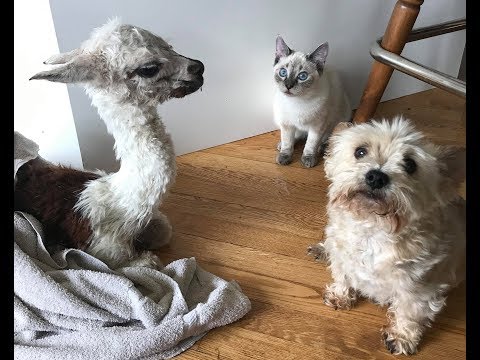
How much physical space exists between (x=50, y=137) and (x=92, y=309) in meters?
0.60

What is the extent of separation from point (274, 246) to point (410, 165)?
20.8 inches

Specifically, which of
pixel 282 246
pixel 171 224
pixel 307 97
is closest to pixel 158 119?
pixel 171 224

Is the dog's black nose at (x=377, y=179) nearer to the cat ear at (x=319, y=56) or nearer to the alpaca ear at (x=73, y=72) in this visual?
the alpaca ear at (x=73, y=72)

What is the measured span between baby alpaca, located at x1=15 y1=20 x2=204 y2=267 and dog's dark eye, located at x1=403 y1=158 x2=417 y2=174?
0.48 metres

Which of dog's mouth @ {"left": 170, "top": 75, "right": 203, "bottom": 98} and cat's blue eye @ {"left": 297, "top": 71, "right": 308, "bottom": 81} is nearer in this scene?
dog's mouth @ {"left": 170, "top": 75, "right": 203, "bottom": 98}

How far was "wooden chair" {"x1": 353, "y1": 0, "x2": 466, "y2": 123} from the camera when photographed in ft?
3.52

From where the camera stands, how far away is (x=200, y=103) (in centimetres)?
161

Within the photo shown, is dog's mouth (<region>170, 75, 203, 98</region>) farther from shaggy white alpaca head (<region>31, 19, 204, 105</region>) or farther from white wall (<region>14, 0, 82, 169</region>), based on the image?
white wall (<region>14, 0, 82, 169</region>)

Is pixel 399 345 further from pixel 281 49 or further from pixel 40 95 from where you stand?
pixel 40 95

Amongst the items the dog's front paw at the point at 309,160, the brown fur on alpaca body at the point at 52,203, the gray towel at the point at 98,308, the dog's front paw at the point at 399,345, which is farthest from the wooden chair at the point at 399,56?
the brown fur on alpaca body at the point at 52,203

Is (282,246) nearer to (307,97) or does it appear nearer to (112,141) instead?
(307,97)

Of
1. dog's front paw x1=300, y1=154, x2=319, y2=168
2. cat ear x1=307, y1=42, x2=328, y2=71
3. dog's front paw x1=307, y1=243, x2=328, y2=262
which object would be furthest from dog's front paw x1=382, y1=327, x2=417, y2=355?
cat ear x1=307, y1=42, x2=328, y2=71

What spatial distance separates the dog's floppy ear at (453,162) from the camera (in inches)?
36.9

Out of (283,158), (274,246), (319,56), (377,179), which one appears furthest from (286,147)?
(377,179)
